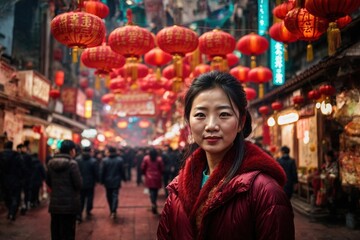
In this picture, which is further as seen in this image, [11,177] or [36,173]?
[36,173]

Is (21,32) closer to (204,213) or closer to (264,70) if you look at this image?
(264,70)

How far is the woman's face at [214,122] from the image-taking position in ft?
7.33

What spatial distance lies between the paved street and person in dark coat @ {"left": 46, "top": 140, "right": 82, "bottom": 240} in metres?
1.91

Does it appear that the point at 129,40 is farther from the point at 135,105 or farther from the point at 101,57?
the point at 135,105

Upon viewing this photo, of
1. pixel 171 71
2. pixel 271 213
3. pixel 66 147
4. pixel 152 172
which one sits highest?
pixel 171 71

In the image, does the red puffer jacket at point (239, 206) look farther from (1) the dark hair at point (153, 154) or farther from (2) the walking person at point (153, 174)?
(1) the dark hair at point (153, 154)

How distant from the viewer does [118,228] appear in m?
9.14

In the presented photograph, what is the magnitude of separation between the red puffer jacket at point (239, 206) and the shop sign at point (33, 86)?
13.5 m

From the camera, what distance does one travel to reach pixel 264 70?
11375 millimetres

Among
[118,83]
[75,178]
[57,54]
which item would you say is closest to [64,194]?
[75,178]

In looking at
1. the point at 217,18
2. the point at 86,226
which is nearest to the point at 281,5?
the point at 86,226

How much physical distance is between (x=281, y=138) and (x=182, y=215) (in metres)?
16.0

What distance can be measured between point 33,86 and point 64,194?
986 centimetres

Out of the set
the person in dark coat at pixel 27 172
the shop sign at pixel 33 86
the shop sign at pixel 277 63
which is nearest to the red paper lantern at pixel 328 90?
the shop sign at pixel 277 63
